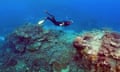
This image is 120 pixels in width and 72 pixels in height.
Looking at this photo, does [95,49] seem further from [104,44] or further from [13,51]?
[13,51]

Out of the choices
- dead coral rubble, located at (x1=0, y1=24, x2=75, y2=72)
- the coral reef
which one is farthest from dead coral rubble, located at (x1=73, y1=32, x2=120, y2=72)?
dead coral rubble, located at (x1=0, y1=24, x2=75, y2=72)

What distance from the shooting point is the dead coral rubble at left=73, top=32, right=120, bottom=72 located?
662 centimetres

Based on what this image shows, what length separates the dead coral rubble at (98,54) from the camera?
6617 mm

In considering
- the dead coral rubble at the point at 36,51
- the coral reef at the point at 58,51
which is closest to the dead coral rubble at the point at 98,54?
the coral reef at the point at 58,51

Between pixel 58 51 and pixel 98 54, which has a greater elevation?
pixel 58 51

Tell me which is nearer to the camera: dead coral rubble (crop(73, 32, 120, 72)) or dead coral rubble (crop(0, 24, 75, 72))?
dead coral rubble (crop(73, 32, 120, 72))

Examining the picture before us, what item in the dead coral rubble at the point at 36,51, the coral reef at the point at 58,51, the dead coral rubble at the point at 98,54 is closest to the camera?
the dead coral rubble at the point at 98,54

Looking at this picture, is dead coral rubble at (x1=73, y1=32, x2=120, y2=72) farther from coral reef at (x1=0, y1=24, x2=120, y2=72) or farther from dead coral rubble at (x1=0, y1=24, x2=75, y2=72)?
dead coral rubble at (x1=0, y1=24, x2=75, y2=72)

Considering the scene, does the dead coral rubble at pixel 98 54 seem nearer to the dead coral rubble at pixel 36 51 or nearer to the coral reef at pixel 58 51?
the coral reef at pixel 58 51

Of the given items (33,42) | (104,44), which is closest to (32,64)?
(33,42)

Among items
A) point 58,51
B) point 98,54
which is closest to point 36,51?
point 58,51

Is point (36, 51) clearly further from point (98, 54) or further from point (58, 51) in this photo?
point (98, 54)

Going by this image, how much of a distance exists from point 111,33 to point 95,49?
139cm

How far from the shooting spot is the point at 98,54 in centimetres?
672
